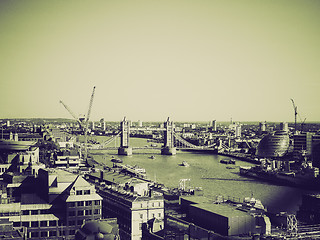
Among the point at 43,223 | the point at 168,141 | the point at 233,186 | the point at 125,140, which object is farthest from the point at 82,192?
the point at 168,141

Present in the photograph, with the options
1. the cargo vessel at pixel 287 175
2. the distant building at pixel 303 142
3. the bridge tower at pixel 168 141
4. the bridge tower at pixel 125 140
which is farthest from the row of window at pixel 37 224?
the bridge tower at pixel 168 141

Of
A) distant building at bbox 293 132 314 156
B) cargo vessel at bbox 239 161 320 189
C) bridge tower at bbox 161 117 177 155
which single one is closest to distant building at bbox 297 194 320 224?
cargo vessel at bbox 239 161 320 189

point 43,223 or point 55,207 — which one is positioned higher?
point 55,207

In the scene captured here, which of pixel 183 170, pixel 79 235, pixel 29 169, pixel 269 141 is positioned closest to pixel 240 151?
pixel 269 141

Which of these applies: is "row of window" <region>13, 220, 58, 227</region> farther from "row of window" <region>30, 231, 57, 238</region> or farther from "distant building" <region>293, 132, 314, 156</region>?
"distant building" <region>293, 132, 314, 156</region>

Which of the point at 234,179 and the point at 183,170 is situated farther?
the point at 183,170

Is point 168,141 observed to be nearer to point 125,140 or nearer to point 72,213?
point 125,140

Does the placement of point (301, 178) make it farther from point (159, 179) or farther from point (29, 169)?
point (29, 169)
